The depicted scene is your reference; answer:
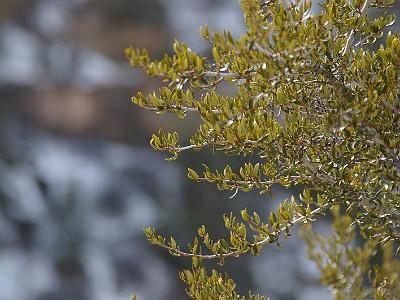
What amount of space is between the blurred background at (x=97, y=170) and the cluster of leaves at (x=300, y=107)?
21402 mm

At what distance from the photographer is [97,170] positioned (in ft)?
128

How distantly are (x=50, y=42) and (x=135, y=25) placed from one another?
17.4 feet

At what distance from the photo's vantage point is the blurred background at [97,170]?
33.5 metres

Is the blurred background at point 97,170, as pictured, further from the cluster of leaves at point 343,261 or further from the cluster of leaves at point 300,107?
the cluster of leaves at point 343,261

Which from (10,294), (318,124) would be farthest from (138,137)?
(318,124)

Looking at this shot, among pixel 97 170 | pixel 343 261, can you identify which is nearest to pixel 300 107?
pixel 343 261

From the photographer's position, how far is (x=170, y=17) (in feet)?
157

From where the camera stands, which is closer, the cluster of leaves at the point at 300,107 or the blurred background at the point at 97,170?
the cluster of leaves at the point at 300,107

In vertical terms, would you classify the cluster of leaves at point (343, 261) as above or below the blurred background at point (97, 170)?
below

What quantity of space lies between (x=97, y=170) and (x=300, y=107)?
33865 millimetres

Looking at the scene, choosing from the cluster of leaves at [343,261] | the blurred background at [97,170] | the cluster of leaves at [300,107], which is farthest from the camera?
the blurred background at [97,170]

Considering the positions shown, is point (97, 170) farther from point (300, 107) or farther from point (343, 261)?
point (343, 261)

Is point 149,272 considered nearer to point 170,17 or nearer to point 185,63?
point 170,17

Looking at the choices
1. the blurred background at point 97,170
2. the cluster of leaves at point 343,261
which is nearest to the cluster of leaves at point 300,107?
the cluster of leaves at point 343,261
